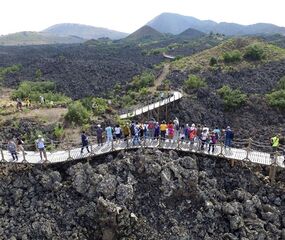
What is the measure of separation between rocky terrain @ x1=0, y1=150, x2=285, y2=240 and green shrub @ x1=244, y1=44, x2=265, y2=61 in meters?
43.4

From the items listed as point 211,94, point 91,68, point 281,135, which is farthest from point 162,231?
point 91,68

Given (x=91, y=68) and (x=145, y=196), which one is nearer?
(x=145, y=196)

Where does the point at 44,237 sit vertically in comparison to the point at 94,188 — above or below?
below

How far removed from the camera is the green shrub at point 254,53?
63.5 meters

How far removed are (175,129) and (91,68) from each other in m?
53.1

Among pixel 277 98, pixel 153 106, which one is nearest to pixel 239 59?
pixel 277 98

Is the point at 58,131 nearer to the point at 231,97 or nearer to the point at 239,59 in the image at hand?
the point at 231,97

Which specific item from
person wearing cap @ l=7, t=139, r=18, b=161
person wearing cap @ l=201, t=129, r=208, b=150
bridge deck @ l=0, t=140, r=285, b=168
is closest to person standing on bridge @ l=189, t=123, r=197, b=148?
bridge deck @ l=0, t=140, r=285, b=168

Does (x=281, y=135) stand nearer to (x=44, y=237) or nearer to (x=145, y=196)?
(x=145, y=196)

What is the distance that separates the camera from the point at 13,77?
75125mm

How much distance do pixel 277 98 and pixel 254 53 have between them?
773 inches

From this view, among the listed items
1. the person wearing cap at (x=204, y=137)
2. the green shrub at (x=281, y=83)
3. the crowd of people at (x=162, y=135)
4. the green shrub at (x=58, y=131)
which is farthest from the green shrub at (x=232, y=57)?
the person wearing cap at (x=204, y=137)

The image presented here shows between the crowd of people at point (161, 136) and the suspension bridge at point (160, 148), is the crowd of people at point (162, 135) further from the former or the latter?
the suspension bridge at point (160, 148)

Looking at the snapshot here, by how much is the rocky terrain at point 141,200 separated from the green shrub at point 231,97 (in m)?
23.4
